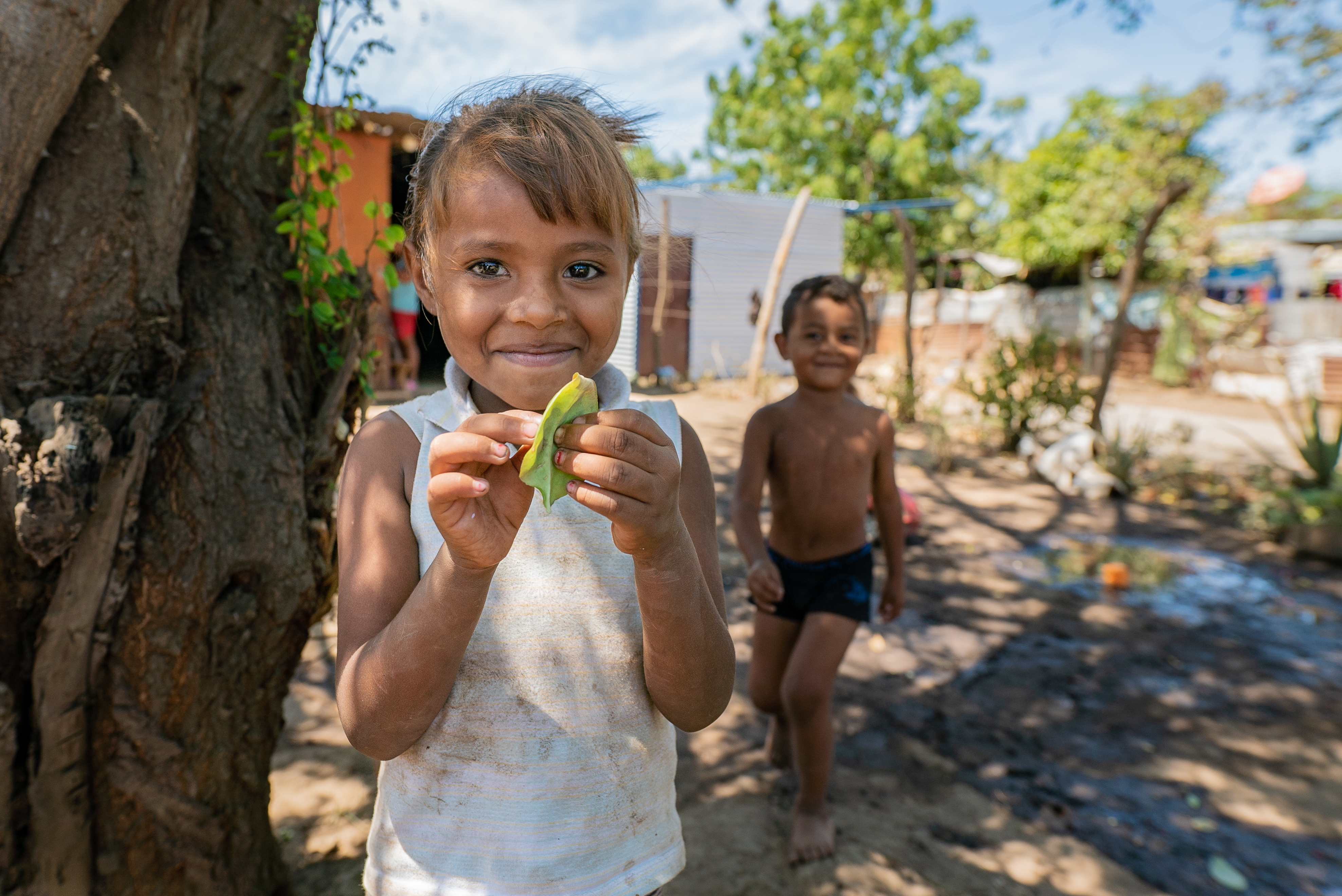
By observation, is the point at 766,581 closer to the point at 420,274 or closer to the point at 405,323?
the point at 420,274

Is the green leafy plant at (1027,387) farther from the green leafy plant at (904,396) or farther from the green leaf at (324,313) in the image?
the green leaf at (324,313)

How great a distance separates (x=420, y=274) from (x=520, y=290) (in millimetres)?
300

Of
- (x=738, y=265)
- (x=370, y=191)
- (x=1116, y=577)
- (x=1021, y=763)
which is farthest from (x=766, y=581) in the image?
(x=738, y=265)

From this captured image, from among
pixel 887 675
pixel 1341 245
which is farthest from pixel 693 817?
pixel 1341 245

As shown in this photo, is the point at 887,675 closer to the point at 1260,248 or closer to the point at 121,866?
the point at 121,866

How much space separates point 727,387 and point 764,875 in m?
10.3

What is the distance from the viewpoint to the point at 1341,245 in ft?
62.2

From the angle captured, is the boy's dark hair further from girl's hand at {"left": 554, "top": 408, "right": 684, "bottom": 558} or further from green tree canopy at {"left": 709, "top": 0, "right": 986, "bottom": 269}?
green tree canopy at {"left": 709, "top": 0, "right": 986, "bottom": 269}

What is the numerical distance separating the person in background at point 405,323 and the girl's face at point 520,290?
8.13m

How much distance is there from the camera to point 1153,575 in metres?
5.69

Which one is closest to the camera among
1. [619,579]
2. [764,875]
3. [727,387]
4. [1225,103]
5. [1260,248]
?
[619,579]

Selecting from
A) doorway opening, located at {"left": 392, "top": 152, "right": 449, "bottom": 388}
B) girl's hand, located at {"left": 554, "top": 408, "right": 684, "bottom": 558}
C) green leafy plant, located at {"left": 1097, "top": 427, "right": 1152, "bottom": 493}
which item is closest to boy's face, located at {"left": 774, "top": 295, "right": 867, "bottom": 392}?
girl's hand, located at {"left": 554, "top": 408, "right": 684, "bottom": 558}

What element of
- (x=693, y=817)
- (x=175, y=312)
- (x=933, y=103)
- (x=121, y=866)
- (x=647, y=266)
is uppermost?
(x=933, y=103)

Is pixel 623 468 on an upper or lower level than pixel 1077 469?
upper
